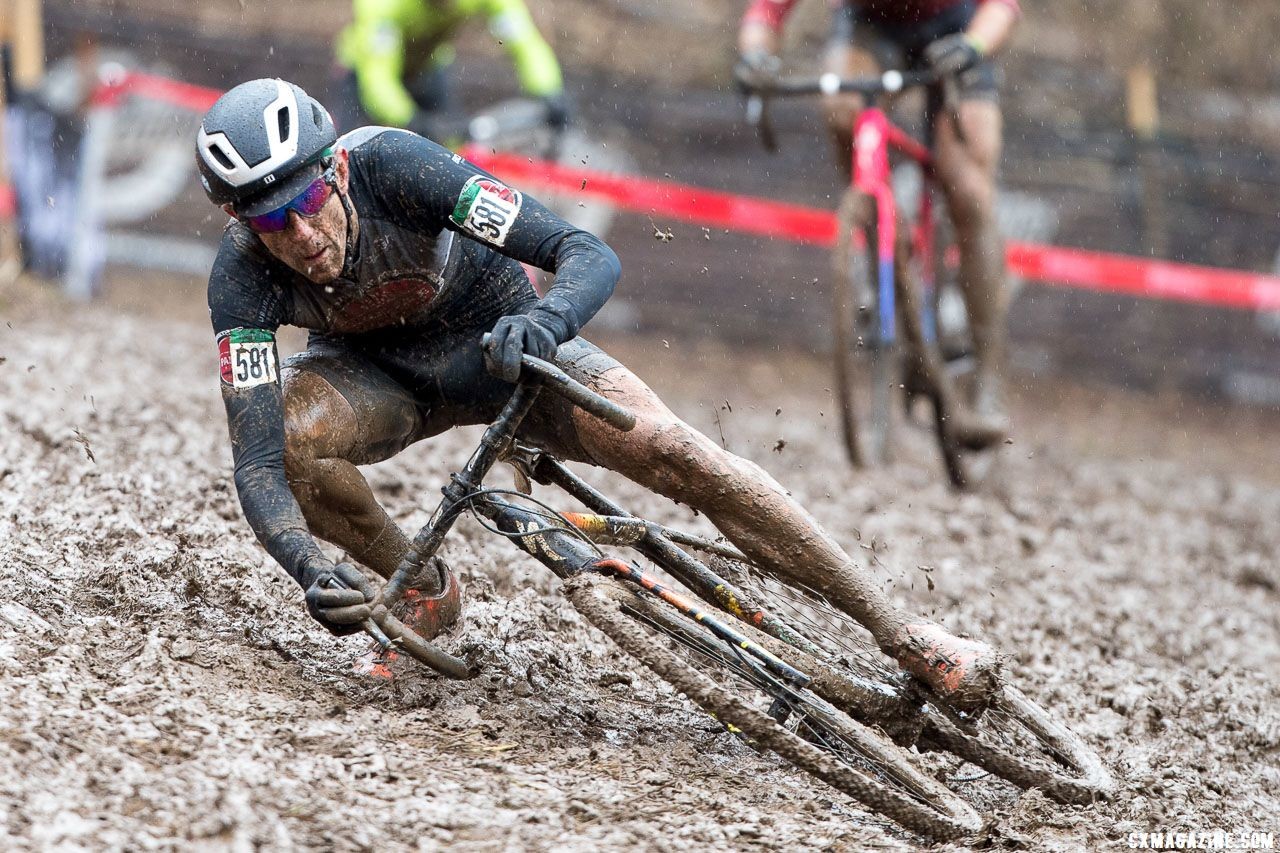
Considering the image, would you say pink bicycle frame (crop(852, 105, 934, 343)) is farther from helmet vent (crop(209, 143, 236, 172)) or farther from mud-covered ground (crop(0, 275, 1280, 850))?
helmet vent (crop(209, 143, 236, 172))

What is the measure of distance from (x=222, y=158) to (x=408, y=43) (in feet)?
18.6

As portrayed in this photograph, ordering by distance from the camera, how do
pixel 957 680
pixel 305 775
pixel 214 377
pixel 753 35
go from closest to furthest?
pixel 305 775, pixel 957 680, pixel 753 35, pixel 214 377

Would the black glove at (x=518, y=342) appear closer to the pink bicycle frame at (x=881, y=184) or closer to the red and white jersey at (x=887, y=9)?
the pink bicycle frame at (x=881, y=184)

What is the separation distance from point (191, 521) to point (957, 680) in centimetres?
292

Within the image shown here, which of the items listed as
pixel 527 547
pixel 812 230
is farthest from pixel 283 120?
pixel 812 230

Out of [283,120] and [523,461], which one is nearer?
[283,120]

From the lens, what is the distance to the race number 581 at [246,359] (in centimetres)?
366

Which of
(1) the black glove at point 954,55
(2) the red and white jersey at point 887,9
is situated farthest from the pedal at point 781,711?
(2) the red and white jersey at point 887,9

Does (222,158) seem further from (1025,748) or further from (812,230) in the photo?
(812,230)

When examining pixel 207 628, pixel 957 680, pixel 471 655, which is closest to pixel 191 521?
pixel 207 628

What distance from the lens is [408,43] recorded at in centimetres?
883

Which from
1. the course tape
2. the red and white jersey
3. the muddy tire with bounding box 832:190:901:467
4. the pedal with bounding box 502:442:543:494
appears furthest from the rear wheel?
the course tape

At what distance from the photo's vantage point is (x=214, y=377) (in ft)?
26.1

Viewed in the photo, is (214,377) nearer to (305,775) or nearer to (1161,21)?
(305,775)
